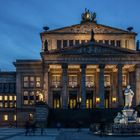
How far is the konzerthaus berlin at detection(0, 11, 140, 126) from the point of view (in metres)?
106

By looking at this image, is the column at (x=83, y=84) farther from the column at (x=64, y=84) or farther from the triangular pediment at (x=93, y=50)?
the column at (x=64, y=84)

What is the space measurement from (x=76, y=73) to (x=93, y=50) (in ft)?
38.8

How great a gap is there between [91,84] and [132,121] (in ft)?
201

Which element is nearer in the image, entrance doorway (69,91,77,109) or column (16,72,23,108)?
column (16,72,23,108)

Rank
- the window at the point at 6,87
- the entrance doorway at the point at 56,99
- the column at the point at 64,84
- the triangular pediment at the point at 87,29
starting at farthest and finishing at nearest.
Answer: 1. the window at the point at 6,87
2. the triangular pediment at the point at 87,29
3. the entrance doorway at the point at 56,99
4. the column at the point at 64,84

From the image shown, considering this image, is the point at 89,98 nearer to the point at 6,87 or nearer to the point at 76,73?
the point at 76,73

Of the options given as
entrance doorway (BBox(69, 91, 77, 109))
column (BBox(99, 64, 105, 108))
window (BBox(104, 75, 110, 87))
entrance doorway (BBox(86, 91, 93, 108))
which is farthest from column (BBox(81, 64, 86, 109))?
window (BBox(104, 75, 110, 87))

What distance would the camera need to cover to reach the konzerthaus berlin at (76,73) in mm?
106438

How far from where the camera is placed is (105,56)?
10650 centimetres

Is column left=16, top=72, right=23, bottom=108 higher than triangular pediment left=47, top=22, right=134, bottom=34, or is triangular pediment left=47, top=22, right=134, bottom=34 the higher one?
triangular pediment left=47, top=22, right=134, bottom=34

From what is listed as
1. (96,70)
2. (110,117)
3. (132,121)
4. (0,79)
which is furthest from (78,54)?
(132,121)

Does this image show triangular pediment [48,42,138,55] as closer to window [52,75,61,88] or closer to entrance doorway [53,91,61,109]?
window [52,75,61,88]

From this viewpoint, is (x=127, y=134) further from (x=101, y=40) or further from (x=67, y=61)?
(x=101, y=40)

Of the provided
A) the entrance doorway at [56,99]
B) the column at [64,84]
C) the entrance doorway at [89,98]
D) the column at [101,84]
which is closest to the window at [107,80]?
the entrance doorway at [89,98]
